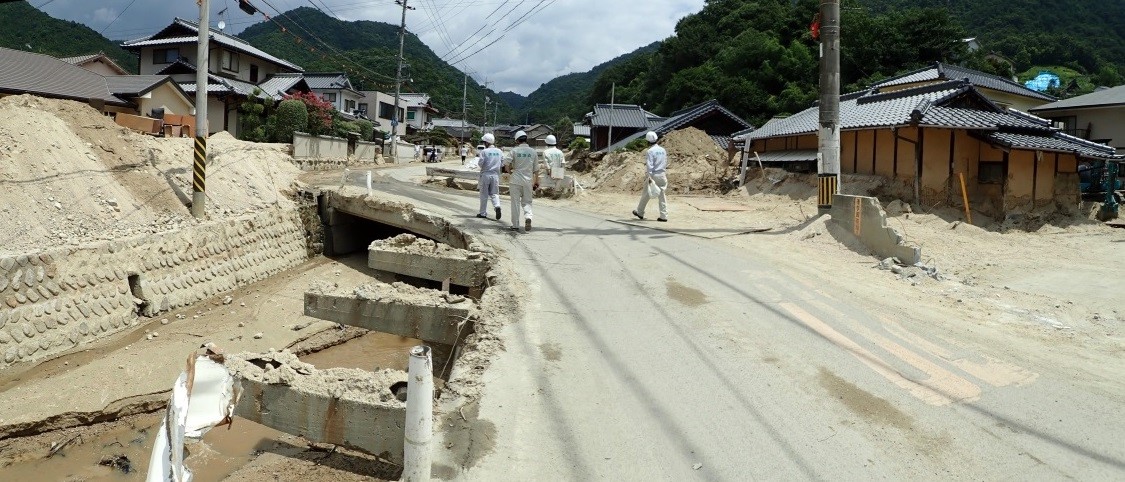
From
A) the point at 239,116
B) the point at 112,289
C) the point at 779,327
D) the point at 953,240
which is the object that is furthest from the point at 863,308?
the point at 239,116

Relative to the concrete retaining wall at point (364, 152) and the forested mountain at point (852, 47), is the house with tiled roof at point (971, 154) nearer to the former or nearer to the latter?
the forested mountain at point (852, 47)

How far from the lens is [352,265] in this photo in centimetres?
1630

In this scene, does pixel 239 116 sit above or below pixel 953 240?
above

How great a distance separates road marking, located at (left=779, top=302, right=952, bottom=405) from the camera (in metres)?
4.99

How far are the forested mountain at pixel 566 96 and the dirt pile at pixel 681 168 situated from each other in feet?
164

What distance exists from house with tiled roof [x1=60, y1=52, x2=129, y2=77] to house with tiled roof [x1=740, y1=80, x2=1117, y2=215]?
3347 cm

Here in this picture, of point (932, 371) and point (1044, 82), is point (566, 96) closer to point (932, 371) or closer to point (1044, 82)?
point (1044, 82)

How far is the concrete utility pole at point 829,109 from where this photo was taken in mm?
11945

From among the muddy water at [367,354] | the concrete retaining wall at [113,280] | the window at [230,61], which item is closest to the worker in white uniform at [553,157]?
the muddy water at [367,354]

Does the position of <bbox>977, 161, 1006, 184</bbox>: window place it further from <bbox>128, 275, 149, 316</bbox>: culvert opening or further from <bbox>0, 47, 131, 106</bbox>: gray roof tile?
<bbox>0, 47, 131, 106</bbox>: gray roof tile

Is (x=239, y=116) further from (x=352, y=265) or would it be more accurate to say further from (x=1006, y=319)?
(x=1006, y=319)

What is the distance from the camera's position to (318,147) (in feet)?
97.9

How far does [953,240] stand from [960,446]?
922cm

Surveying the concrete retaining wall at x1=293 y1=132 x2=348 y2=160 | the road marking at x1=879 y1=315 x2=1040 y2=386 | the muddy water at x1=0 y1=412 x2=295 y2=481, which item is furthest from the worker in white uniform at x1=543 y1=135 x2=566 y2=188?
the concrete retaining wall at x1=293 y1=132 x2=348 y2=160
